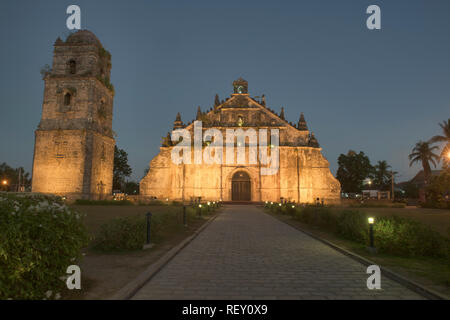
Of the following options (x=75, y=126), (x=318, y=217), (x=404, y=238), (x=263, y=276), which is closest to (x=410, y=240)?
(x=404, y=238)

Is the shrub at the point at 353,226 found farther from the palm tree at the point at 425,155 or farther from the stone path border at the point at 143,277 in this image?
the palm tree at the point at 425,155

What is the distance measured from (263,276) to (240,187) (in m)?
36.1

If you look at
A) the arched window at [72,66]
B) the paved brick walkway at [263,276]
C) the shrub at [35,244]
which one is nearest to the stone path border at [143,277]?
the paved brick walkway at [263,276]

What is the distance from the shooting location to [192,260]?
736 cm

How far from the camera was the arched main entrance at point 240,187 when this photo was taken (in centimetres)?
4181

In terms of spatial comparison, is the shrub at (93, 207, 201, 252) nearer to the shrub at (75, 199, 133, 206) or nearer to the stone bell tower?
the shrub at (75, 199, 133, 206)

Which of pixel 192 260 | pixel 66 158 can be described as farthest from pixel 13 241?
pixel 66 158

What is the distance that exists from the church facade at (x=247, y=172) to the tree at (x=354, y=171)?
25344mm

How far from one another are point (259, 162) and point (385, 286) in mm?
36002

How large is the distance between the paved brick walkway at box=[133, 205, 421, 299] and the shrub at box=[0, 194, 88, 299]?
1.38 m

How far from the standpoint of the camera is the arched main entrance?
41.8 m

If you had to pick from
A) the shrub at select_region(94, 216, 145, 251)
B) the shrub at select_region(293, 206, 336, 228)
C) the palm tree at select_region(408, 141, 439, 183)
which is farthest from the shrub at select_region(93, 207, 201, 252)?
the palm tree at select_region(408, 141, 439, 183)

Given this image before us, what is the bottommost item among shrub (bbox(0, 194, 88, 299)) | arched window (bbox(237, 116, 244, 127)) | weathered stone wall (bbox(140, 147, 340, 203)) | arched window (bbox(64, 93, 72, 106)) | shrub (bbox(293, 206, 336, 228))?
shrub (bbox(293, 206, 336, 228))

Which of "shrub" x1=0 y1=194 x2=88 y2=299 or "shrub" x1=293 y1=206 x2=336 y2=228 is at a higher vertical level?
"shrub" x1=0 y1=194 x2=88 y2=299
